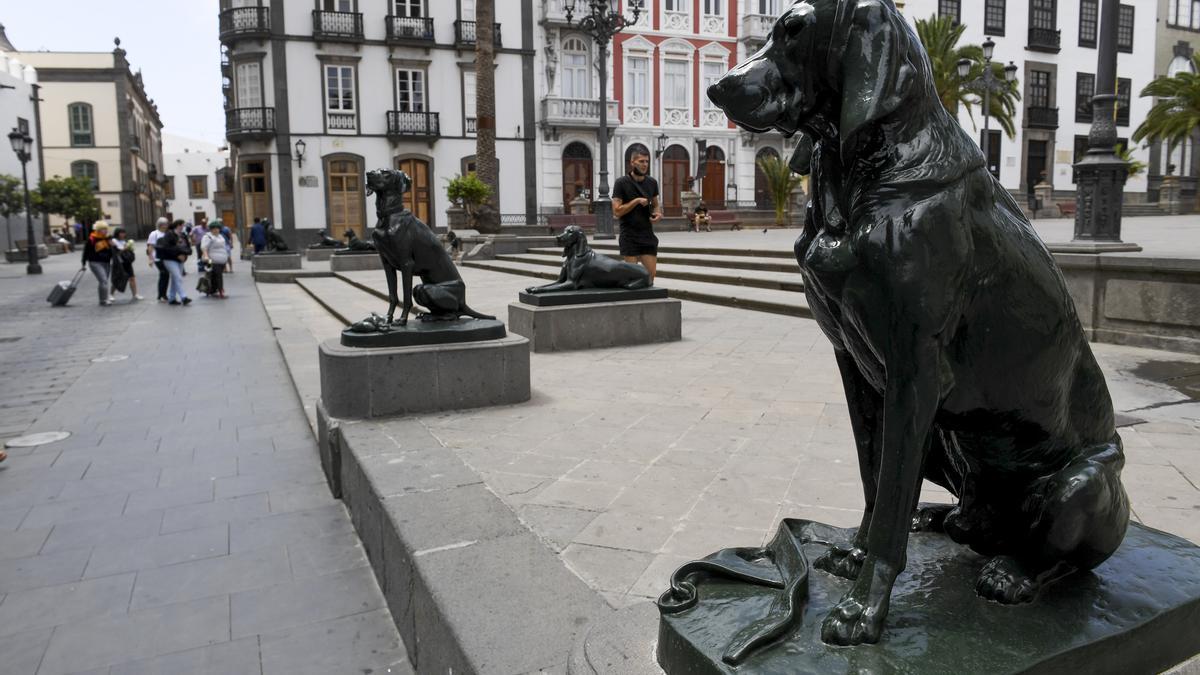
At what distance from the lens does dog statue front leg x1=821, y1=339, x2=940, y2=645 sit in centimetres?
141

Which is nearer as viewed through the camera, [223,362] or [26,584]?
[26,584]

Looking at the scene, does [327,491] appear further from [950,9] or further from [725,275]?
[950,9]

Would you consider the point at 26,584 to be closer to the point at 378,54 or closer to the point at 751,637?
the point at 751,637

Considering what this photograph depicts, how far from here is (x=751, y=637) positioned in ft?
4.69

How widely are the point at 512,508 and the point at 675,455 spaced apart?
108 cm

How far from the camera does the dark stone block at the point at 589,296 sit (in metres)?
7.65

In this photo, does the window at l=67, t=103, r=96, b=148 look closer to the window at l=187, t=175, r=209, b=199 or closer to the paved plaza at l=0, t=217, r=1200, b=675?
the window at l=187, t=175, r=209, b=199

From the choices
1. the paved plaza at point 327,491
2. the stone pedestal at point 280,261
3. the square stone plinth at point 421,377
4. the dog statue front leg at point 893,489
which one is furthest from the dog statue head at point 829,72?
the stone pedestal at point 280,261

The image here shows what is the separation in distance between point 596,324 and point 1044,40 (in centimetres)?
4260

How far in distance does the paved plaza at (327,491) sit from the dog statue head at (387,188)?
1463 mm

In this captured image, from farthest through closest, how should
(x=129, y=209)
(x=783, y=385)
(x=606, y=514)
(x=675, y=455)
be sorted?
1. (x=129, y=209)
2. (x=783, y=385)
3. (x=675, y=455)
4. (x=606, y=514)

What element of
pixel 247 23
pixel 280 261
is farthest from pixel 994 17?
pixel 280 261

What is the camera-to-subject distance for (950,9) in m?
38.9

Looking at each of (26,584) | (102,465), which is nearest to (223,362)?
(102,465)
